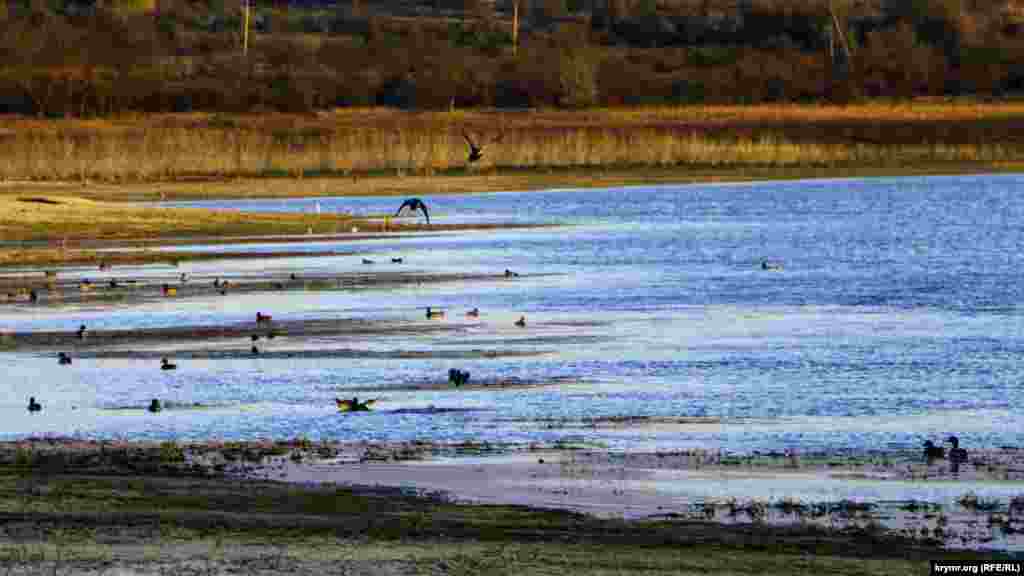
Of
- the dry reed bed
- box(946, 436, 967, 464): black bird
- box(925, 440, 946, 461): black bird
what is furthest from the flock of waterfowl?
the dry reed bed

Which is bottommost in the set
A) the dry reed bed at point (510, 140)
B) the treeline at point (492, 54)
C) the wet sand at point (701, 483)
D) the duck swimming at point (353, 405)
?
the wet sand at point (701, 483)

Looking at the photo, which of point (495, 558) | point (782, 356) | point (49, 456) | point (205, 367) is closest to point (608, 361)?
point (782, 356)

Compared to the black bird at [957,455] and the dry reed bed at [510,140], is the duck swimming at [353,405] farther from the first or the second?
the dry reed bed at [510,140]

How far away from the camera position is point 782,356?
25.4 m

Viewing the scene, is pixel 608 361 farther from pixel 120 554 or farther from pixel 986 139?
pixel 986 139

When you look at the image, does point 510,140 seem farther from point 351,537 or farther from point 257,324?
point 351,537

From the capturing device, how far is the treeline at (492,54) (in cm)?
9169

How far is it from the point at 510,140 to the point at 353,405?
57979 millimetres

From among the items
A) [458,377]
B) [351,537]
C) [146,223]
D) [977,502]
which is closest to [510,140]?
[146,223]

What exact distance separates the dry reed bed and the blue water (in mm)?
21787

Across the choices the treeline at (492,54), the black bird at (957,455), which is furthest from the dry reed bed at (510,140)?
the black bird at (957,455)

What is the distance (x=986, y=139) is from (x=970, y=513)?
67834 mm

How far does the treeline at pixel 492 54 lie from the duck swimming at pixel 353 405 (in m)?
67.1

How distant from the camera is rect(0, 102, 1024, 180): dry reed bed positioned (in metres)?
70.4
